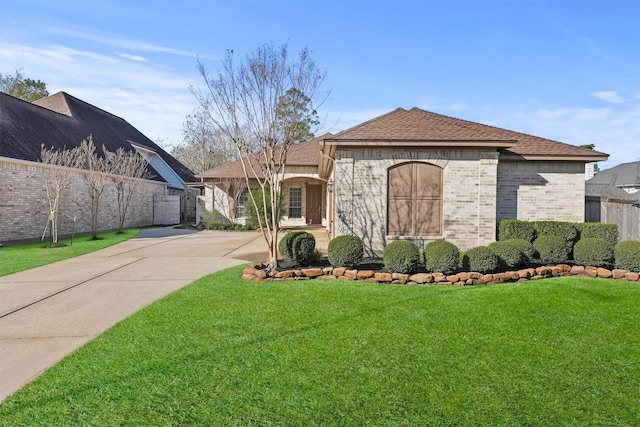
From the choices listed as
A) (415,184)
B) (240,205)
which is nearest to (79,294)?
(415,184)

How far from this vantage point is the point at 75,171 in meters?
16.8

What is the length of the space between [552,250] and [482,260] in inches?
90.5

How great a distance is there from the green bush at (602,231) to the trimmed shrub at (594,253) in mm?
1579

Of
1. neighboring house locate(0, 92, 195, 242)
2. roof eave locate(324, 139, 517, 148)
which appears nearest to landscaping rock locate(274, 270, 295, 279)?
roof eave locate(324, 139, 517, 148)

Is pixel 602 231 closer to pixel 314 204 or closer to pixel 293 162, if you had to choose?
pixel 293 162

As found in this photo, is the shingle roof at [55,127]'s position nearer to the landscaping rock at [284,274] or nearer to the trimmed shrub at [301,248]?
the trimmed shrub at [301,248]

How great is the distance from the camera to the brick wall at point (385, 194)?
10375mm

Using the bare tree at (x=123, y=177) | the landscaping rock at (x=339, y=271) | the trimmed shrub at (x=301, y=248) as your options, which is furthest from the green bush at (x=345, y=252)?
the bare tree at (x=123, y=177)

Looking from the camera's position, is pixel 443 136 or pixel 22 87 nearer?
pixel 443 136

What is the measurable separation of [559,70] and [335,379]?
47.9 feet

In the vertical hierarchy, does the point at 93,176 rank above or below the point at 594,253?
above

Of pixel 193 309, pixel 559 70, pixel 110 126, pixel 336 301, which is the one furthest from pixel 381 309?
pixel 110 126

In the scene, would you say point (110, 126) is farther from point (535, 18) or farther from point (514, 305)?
point (514, 305)

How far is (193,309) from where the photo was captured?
5.57 metres
